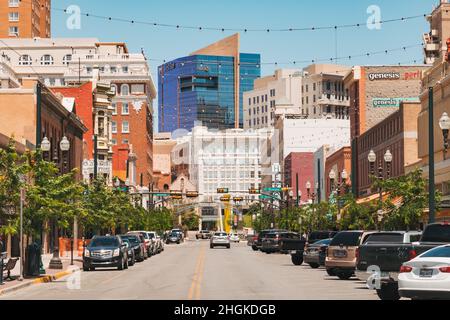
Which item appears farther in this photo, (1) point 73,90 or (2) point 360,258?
(1) point 73,90

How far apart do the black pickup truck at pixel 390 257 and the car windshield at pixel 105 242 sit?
20.9 meters

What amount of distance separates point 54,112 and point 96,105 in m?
34.8

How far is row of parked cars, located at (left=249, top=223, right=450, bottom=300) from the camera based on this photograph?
2389 cm

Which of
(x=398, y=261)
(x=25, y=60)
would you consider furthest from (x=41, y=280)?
(x=25, y=60)

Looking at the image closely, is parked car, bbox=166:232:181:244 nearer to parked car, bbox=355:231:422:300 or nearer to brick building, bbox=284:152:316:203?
brick building, bbox=284:152:316:203

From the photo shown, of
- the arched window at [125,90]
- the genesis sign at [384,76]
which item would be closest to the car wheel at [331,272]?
the genesis sign at [384,76]

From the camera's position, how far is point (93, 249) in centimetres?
4881

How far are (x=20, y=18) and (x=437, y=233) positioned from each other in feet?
477

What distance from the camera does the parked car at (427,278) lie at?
23641 mm

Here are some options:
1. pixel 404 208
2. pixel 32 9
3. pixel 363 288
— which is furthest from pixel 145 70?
pixel 363 288

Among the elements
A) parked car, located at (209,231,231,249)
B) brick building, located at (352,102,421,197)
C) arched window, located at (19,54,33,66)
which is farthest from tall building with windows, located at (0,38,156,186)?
parked car, located at (209,231,231,249)

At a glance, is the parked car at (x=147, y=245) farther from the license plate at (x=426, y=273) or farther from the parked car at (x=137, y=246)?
Result: the license plate at (x=426, y=273)

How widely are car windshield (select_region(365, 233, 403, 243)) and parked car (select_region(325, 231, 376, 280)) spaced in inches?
169
